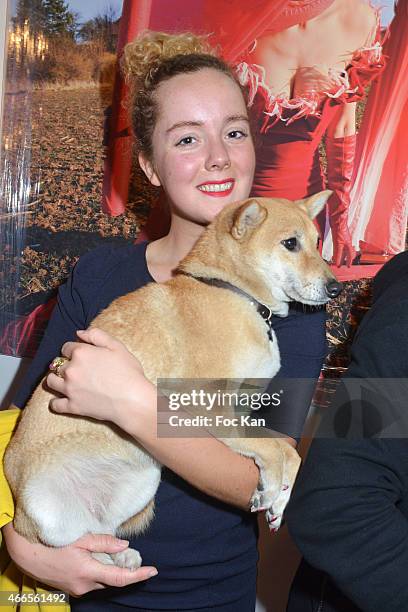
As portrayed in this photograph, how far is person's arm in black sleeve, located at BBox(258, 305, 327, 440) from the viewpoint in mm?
1514

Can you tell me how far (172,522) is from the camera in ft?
4.86

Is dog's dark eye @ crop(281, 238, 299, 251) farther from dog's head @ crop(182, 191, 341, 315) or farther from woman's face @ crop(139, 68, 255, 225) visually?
woman's face @ crop(139, 68, 255, 225)

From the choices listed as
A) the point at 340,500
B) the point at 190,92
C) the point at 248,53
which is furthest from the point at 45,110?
the point at 340,500

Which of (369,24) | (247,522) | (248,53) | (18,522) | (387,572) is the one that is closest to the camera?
(387,572)

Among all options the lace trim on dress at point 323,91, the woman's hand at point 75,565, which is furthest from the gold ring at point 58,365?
the lace trim on dress at point 323,91

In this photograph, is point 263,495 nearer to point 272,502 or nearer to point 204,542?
point 272,502

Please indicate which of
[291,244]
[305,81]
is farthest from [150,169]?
[305,81]

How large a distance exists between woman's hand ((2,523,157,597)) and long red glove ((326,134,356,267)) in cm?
127

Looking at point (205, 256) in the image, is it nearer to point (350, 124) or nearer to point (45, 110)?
point (350, 124)

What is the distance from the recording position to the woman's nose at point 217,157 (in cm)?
160

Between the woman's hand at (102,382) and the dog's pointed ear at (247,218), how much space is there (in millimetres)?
498

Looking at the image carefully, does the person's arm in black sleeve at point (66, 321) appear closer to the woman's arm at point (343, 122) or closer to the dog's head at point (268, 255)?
the dog's head at point (268, 255)

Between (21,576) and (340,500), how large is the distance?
3.66 feet
